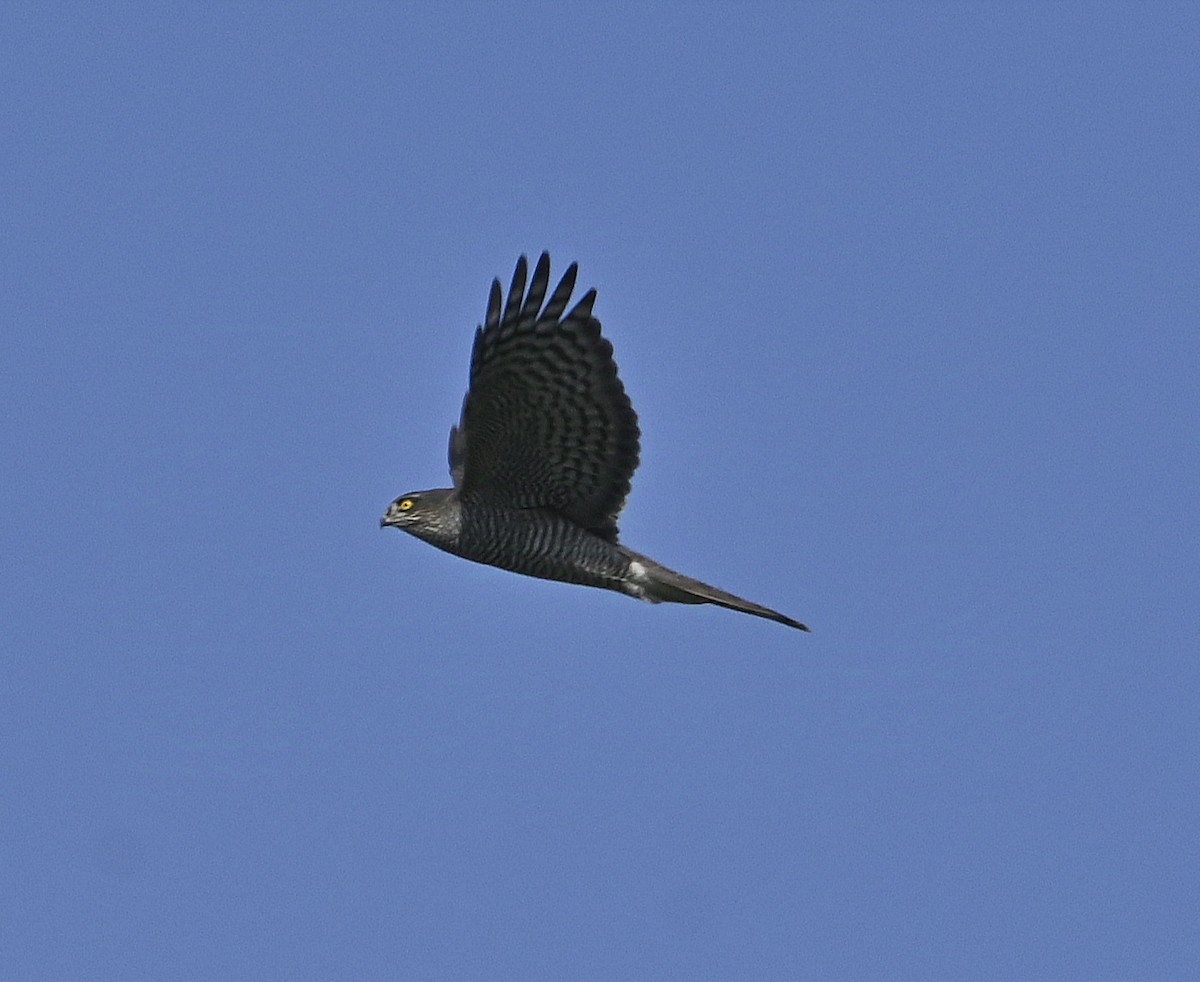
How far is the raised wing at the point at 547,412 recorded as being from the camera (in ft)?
57.0

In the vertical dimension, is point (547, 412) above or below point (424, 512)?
above

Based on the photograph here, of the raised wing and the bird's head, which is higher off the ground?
the raised wing

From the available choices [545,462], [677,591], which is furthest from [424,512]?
[677,591]

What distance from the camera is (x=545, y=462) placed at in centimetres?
1794

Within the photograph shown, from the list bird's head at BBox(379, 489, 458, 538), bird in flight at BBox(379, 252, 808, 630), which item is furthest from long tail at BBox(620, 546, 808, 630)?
bird's head at BBox(379, 489, 458, 538)

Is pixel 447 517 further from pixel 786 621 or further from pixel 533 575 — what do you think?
pixel 786 621

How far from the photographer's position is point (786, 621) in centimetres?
1769

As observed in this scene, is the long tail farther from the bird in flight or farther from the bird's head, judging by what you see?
the bird's head

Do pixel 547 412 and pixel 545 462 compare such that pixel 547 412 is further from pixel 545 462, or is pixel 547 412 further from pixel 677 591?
pixel 677 591

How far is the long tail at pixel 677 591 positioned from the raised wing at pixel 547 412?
0.34 m

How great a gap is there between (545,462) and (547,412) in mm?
443

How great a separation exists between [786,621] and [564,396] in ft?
7.17

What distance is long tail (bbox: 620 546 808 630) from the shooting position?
17.7 meters

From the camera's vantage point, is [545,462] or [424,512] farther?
[424,512]
